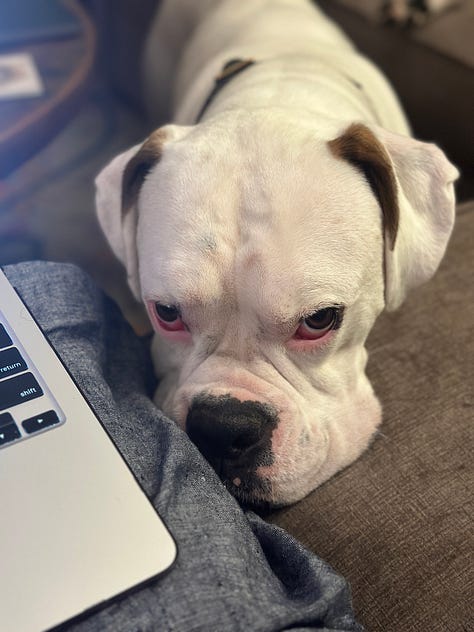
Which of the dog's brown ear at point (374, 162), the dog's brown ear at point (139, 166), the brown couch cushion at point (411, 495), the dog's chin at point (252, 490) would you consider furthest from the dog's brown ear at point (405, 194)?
the dog's chin at point (252, 490)

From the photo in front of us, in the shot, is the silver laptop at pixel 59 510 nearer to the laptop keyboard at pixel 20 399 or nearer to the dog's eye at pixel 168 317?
the laptop keyboard at pixel 20 399

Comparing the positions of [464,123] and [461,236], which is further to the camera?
[464,123]

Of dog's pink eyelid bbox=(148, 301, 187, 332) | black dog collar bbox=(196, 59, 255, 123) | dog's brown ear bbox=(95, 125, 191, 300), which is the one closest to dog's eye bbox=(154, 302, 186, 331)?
dog's pink eyelid bbox=(148, 301, 187, 332)

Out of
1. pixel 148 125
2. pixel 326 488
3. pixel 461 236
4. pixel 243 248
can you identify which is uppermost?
pixel 243 248

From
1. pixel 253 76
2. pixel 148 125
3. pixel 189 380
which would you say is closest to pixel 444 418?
pixel 189 380

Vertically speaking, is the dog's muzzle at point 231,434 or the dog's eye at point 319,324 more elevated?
the dog's eye at point 319,324

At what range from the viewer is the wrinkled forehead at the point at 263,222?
40.2 inches

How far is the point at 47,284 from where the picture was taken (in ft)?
3.36

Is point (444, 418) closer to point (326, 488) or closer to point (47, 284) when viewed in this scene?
point (326, 488)

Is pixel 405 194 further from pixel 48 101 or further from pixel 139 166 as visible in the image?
pixel 48 101

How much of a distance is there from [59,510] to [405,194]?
80 centimetres

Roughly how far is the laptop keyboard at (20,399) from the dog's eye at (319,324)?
437mm

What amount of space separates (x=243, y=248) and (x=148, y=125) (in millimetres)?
2033

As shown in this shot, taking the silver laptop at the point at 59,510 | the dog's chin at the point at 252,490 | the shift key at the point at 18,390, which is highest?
the silver laptop at the point at 59,510
